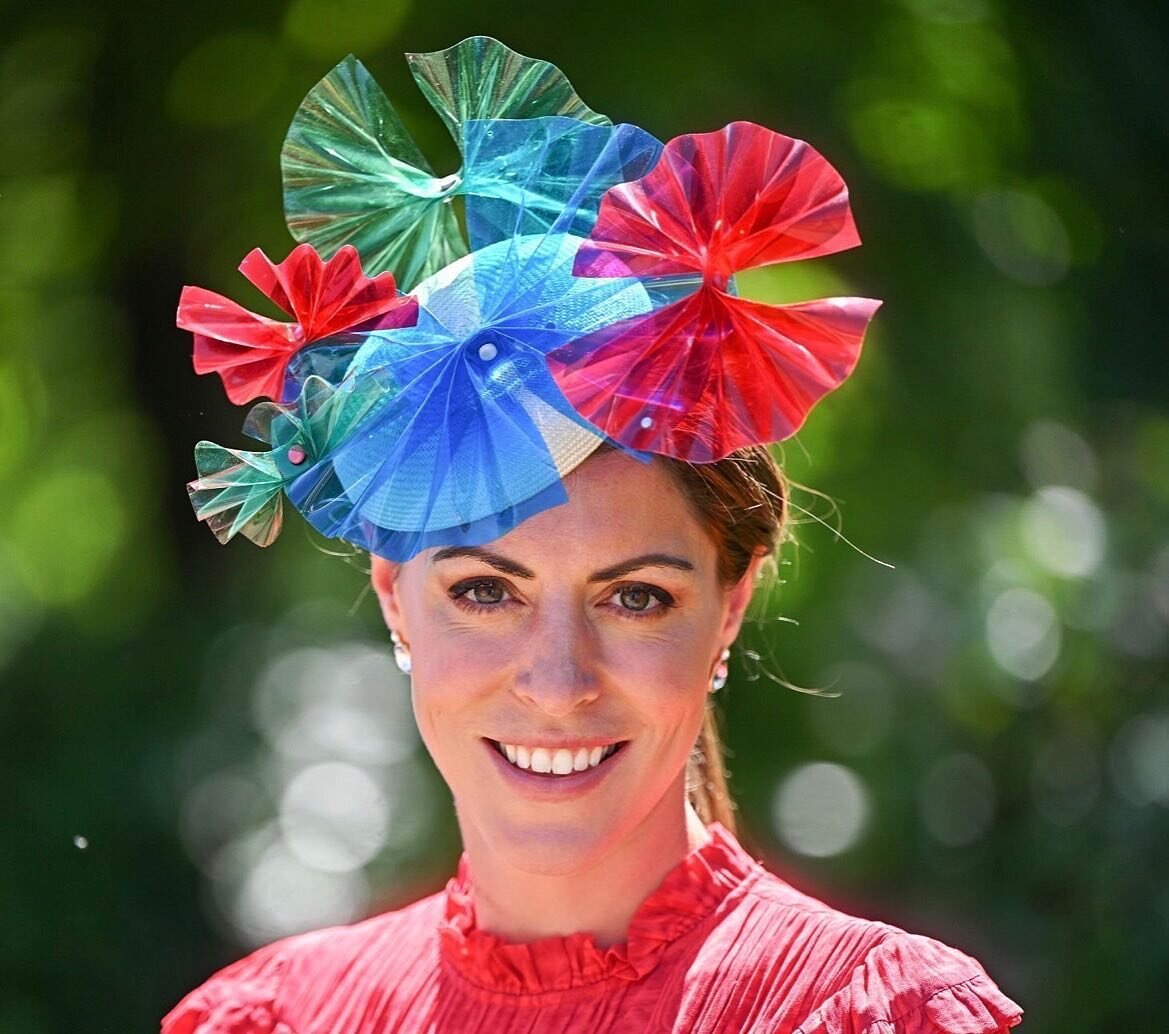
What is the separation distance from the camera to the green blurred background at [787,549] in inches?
142

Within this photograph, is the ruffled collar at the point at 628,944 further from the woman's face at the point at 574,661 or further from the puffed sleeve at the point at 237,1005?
the puffed sleeve at the point at 237,1005

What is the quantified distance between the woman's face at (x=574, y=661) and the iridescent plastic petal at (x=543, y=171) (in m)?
0.27

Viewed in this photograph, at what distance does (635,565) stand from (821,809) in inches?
82.1

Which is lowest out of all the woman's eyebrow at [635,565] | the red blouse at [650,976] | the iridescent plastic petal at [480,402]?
the red blouse at [650,976]

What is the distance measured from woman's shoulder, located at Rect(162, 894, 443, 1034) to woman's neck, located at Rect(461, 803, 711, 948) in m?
0.16

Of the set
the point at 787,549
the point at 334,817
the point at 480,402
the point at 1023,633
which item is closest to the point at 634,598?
the point at 480,402

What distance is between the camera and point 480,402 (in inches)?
67.4

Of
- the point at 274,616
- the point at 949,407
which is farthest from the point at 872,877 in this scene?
the point at 274,616

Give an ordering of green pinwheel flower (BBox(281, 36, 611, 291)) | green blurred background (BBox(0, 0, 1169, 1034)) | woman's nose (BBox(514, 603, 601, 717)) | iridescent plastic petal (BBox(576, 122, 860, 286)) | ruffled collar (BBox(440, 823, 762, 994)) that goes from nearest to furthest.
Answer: iridescent plastic petal (BBox(576, 122, 860, 286)) → woman's nose (BBox(514, 603, 601, 717)) → ruffled collar (BBox(440, 823, 762, 994)) → green pinwheel flower (BBox(281, 36, 611, 291)) → green blurred background (BBox(0, 0, 1169, 1034))

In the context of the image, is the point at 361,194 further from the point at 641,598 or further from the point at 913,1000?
the point at 913,1000

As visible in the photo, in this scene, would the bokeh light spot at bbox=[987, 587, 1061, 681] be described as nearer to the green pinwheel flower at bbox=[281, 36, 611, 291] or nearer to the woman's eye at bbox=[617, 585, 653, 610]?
the green pinwheel flower at bbox=[281, 36, 611, 291]

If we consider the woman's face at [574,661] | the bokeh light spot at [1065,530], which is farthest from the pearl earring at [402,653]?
the bokeh light spot at [1065,530]

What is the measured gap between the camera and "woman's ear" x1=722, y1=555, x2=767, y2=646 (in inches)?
73.5

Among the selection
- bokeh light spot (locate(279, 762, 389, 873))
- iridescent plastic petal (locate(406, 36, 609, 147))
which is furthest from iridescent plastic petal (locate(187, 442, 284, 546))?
bokeh light spot (locate(279, 762, 389, 873))
